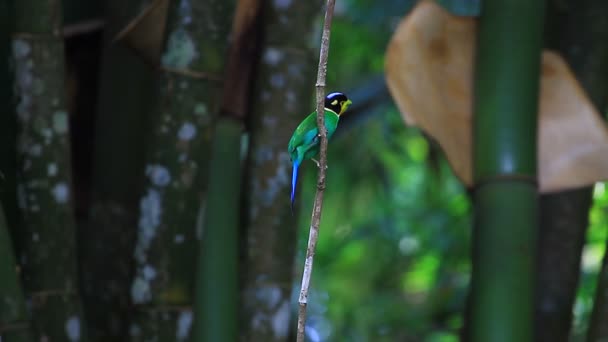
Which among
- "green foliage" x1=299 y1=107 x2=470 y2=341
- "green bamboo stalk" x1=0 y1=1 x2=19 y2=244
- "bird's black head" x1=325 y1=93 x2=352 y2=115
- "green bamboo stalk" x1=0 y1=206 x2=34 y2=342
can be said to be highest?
"bird's black head" x1=325 y1=93 x2=352 y2=115

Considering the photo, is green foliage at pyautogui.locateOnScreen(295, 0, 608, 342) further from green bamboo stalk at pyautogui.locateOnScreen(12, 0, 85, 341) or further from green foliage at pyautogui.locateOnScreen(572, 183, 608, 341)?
green bamboo stalk at pyautogui.locateOnScreen(12, 0, 85, 341)

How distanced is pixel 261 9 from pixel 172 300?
3.47 feet

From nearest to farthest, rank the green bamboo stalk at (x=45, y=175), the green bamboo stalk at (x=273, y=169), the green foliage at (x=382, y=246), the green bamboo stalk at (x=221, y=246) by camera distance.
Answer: the green bamboo stalk at (x=45, y=175), the green bamboo stalk at (x=221, y=246), the green bamboo stalk at (x=273, y=169), the green foliage at (x=382, y=246)

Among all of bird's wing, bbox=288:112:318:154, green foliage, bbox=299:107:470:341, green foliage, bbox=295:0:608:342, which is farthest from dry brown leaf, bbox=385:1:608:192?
green foliage, bbox=299:107:470:341

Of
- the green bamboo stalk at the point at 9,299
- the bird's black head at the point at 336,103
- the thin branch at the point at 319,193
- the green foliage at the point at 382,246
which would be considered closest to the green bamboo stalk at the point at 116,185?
the green bamboo stalk at the point at 9,299

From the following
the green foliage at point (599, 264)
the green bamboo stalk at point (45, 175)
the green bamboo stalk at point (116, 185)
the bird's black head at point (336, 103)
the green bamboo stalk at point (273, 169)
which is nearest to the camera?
the bird's black head at point (336, 103)

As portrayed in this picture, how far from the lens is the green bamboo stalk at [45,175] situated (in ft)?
Result: 7.91

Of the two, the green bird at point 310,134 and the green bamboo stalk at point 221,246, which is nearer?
the green bird at point 310,134

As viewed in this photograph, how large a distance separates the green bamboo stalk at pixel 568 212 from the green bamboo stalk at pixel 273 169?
99 cm

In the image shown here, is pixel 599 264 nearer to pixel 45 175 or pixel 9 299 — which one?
pixel 45 175

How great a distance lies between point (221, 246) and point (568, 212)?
1.38m

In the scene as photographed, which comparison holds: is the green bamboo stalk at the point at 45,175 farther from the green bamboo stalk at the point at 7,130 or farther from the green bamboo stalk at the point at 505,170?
the green bamboo stalk at the point at 505,170

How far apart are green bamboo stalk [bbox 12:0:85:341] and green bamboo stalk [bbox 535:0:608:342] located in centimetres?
168

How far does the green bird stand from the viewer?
6.19 feet
